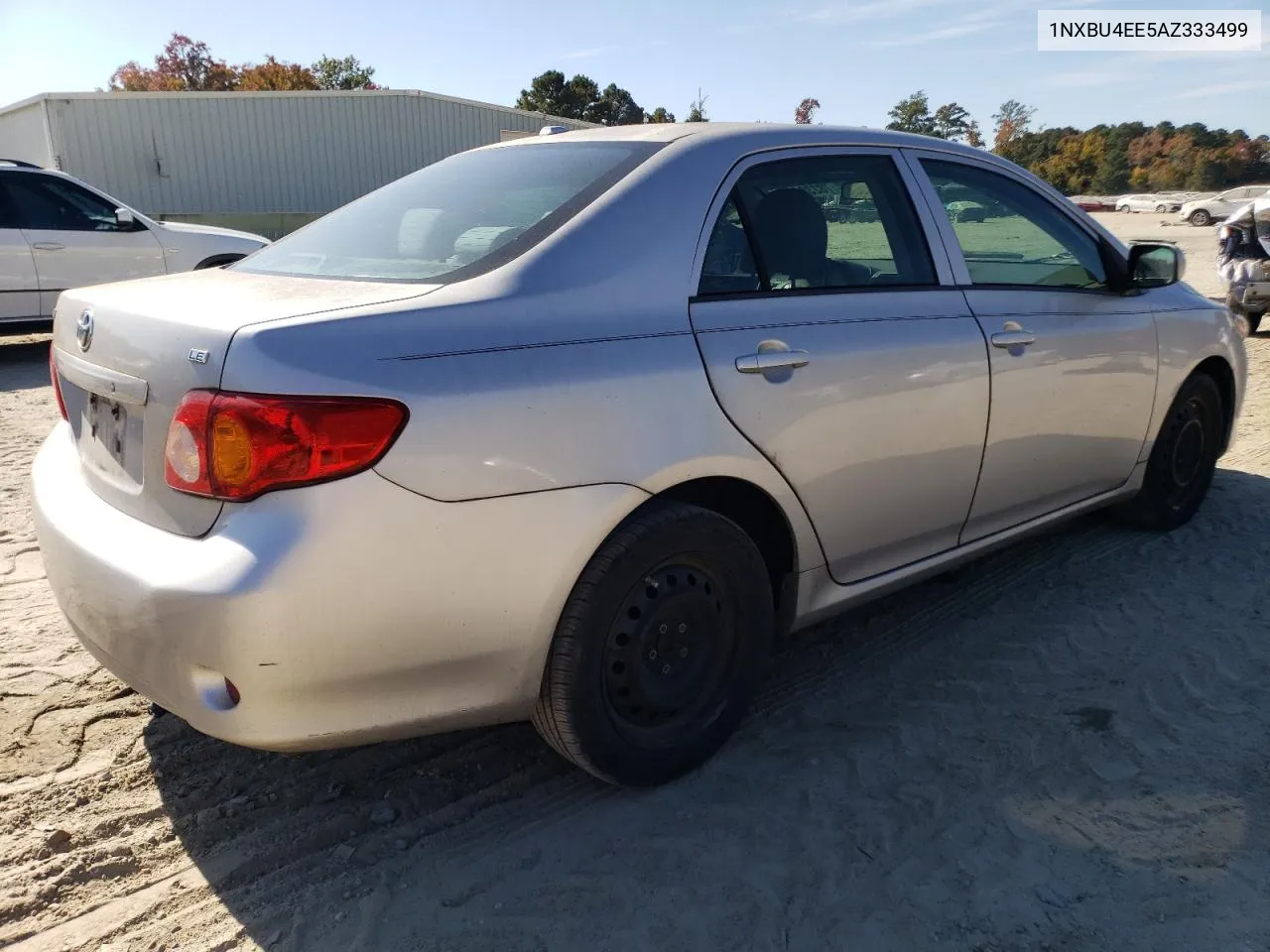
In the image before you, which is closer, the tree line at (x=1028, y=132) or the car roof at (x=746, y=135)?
the car roof at (x=746, y=135)

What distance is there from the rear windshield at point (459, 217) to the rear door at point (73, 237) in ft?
25.5

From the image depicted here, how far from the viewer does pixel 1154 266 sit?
398 centimetres

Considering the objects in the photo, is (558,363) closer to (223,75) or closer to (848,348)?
(848,348)

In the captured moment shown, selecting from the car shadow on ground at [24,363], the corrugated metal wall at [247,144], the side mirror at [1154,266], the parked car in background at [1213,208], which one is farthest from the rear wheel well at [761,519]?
the parked car in background at [1213,208]

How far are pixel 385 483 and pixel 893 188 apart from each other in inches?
80.9

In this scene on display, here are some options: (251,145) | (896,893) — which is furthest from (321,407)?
(251,145)

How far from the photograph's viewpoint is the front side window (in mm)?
9406

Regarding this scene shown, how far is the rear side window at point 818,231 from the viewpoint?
2750 millimetres

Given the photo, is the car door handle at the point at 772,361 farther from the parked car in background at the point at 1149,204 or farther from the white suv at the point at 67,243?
the parked car in background at the point at 1149,204

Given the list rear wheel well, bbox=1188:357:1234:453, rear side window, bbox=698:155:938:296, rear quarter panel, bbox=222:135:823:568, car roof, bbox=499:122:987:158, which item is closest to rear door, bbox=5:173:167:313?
car roof, bbox=499:122:987:158

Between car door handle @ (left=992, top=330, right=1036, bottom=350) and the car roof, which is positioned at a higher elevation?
the car roof

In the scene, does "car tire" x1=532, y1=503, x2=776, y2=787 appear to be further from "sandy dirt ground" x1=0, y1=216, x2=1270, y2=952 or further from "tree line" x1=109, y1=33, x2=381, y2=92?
"tree line" x1=109, y1=33, x2=381, y2=92

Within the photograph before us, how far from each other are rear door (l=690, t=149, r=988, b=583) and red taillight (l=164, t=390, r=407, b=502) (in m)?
0.90

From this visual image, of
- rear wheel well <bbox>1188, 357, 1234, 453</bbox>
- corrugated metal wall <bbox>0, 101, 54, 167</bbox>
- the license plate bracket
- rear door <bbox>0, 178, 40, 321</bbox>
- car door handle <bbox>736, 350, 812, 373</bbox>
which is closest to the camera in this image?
the license plate bracket
